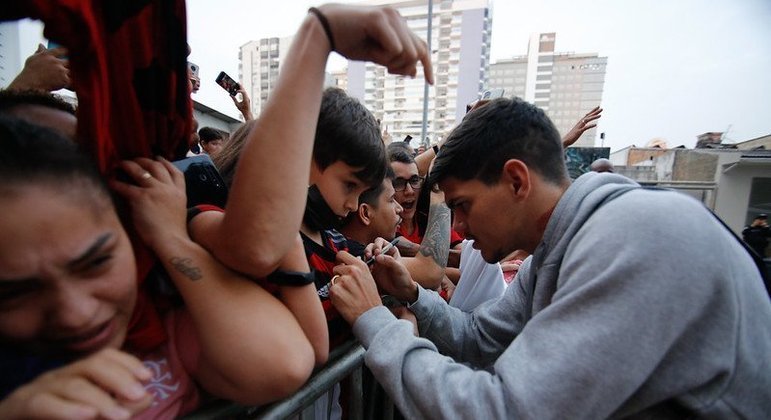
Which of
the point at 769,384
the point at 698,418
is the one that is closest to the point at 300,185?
the point at 698,418

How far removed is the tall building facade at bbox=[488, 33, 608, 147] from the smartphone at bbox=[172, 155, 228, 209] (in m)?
95.5

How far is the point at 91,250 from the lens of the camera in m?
0.67

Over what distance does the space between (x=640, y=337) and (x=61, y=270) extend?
1.32m

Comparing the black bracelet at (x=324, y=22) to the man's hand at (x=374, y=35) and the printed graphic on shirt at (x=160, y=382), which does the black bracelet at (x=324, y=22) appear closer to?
the man's hand at (x=374, y=35)

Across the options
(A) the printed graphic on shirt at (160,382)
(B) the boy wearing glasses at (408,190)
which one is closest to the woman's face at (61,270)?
(A) the printed graphic on shirt at (160,382)

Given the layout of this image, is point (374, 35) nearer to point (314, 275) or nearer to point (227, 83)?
point (314, 275)

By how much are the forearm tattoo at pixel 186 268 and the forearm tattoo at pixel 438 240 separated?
1.61 m

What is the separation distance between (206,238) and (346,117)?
43.6 inches

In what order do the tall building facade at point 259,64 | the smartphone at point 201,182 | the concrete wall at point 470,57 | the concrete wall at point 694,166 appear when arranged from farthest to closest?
the tall building facade at point 259,64 < the concrete wall at point 470,57 < the concrete wall at point 694,166 < the smartphone at point 201,182

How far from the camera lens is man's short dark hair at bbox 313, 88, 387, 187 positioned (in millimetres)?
1737

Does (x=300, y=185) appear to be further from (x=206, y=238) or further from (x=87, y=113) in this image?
(x=87, y=113)

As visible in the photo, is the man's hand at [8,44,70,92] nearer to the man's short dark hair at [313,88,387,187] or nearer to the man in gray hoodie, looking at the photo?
the man's short dark hair at [313,88,387,187]

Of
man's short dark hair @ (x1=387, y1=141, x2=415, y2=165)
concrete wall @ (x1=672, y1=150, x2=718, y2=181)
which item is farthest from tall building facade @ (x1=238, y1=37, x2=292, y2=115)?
man's short dark hair @ (x1=387, y1=141, x2=415, y2=165)

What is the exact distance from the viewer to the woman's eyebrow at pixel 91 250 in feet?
2.15
